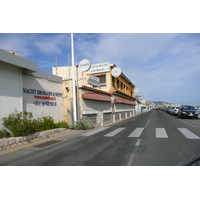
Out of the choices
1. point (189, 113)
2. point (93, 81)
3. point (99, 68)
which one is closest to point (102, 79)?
point (99, 68)

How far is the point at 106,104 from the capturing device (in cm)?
2166

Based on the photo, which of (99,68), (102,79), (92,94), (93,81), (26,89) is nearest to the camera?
(26,89)

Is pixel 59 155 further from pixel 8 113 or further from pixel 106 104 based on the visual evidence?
pixel 106 104

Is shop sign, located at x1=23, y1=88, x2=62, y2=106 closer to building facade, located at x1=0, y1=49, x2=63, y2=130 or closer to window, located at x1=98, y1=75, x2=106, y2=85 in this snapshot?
building facade, located at x1=0, y1=49, x2=63, y2=130

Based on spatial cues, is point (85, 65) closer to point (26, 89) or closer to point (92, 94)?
point (92, 94)

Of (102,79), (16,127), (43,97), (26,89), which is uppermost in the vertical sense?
(102,79)

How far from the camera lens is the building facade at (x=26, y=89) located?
323 inches

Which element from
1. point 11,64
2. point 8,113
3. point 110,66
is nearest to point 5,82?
point 11,64

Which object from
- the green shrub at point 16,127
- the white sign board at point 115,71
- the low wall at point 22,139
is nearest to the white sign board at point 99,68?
the white sign board at point 115,71

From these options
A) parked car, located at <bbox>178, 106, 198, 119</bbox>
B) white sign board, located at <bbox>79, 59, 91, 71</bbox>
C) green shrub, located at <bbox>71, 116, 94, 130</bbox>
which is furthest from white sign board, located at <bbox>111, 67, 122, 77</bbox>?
green shrub, located at <bbox>71, 116, 94, 130</bbox>

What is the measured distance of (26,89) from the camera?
9945 mm

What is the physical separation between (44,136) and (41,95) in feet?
11.5

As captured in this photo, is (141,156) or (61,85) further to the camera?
(61,85)

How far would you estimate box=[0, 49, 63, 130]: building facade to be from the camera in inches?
323
